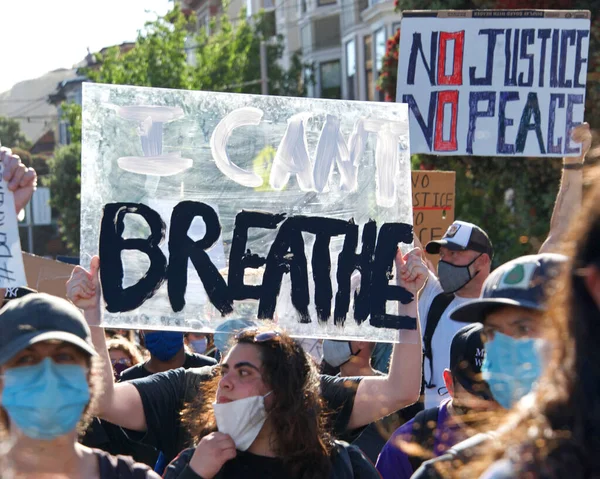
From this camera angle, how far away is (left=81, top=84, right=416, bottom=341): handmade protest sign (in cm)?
379

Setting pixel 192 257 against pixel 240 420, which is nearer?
pixel 240 420

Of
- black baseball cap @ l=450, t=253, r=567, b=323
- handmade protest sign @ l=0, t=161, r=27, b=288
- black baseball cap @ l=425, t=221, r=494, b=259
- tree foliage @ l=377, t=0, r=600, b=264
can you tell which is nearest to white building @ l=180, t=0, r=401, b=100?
tree foliage @ l=377, t=0, r=600, b=264

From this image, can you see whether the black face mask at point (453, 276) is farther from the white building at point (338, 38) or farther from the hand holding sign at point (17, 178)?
the white building at point (338, 38)

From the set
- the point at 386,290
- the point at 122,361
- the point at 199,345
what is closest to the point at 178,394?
the point at 386,290

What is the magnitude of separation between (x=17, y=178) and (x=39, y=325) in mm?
1334

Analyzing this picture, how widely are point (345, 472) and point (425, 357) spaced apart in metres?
1.60

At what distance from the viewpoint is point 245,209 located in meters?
3.96

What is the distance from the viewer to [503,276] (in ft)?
8.37

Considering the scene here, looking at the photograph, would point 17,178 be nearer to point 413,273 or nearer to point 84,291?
point 84,291

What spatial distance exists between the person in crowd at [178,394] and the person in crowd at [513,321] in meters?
0.91

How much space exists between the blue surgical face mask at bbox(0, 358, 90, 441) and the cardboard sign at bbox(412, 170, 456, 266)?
3.98 metres

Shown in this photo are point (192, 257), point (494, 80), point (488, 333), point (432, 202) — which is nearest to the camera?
point (488, 333)

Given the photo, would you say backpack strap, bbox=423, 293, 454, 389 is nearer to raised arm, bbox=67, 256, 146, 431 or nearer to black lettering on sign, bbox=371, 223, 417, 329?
black lettering on sign, bbox=371, 223, 417, 329

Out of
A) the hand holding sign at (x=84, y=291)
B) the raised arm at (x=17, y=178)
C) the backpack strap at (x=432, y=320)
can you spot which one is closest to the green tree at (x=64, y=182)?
the backpack strap at (x=432, y=320)
